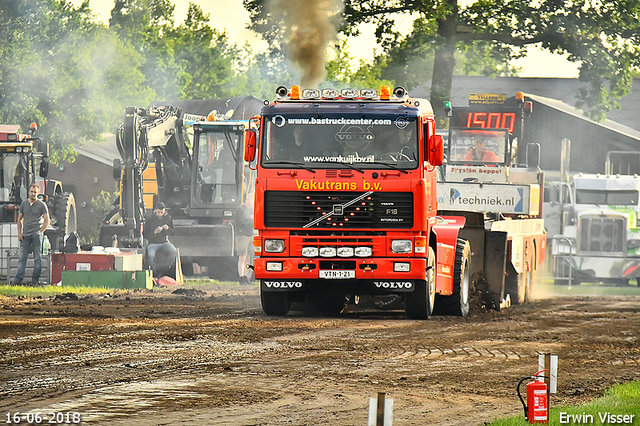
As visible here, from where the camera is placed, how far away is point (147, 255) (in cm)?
2534

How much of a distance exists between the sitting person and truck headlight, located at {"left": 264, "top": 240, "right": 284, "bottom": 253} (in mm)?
11202

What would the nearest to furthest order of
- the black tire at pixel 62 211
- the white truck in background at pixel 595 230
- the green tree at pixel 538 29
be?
the black tire at pixel 62 211
the white truck in background at pixel 595 230
the green tree at pixel 538 29

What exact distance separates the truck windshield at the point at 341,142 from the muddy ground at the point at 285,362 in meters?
2.32

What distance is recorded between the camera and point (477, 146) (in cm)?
2558

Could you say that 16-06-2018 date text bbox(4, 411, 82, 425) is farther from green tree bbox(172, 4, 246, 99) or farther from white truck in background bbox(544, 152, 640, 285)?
green tree bbox(172, 4, 246, 99)

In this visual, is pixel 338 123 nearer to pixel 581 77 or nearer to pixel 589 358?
pixel 589 358

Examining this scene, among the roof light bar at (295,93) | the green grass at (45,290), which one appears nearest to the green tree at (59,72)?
the green grass at (45,290)

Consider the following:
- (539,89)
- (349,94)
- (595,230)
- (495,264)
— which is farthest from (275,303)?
(539,89)

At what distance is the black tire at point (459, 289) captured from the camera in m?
17.0

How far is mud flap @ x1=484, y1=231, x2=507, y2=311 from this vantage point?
1853 centimetres

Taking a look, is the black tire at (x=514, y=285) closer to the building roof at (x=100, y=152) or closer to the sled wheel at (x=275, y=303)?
the sled wheel at (x=275, y=303)

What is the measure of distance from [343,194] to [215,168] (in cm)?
→ 1326

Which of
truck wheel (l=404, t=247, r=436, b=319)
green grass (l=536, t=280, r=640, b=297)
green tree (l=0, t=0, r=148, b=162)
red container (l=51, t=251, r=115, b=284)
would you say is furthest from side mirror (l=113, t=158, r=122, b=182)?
green tree (l=0, t=0, r=148, b=162)

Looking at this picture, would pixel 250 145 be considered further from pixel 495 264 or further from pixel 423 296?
pixel 495 264
